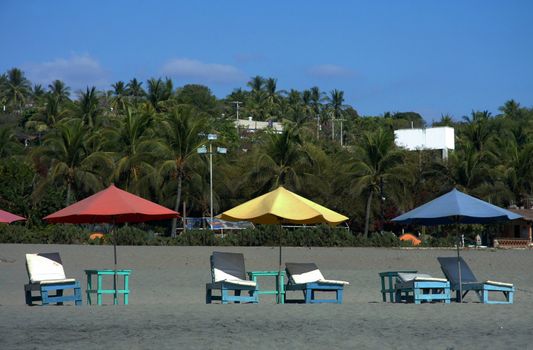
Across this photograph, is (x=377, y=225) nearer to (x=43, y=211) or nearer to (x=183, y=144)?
(x=183, y=144)

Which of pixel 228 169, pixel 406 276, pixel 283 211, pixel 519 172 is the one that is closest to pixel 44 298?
pixel 283 211

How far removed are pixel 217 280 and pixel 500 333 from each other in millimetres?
5086

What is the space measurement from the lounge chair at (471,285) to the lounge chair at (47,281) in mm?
6197

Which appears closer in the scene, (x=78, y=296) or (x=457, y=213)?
(x=78, y=296)

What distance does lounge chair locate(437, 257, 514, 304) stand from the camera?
565 inches

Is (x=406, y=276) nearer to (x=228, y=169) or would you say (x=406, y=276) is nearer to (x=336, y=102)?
(x=228, y=169)

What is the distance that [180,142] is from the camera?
4638 centimetres

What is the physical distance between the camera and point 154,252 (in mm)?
27859

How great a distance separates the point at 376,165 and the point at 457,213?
35.1 meters

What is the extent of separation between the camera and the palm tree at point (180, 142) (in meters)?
46.0

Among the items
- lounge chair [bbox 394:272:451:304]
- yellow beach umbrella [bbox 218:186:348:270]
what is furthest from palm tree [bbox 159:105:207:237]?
lounge chair [bbox 394:272:451:304]

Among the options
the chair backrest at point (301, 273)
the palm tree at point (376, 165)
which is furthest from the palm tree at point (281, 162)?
the chair backrest at point (301, 273)

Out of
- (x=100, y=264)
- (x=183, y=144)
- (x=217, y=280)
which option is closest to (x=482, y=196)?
(x=183, y=144)

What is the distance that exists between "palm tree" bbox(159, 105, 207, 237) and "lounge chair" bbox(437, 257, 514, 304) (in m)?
31.4
